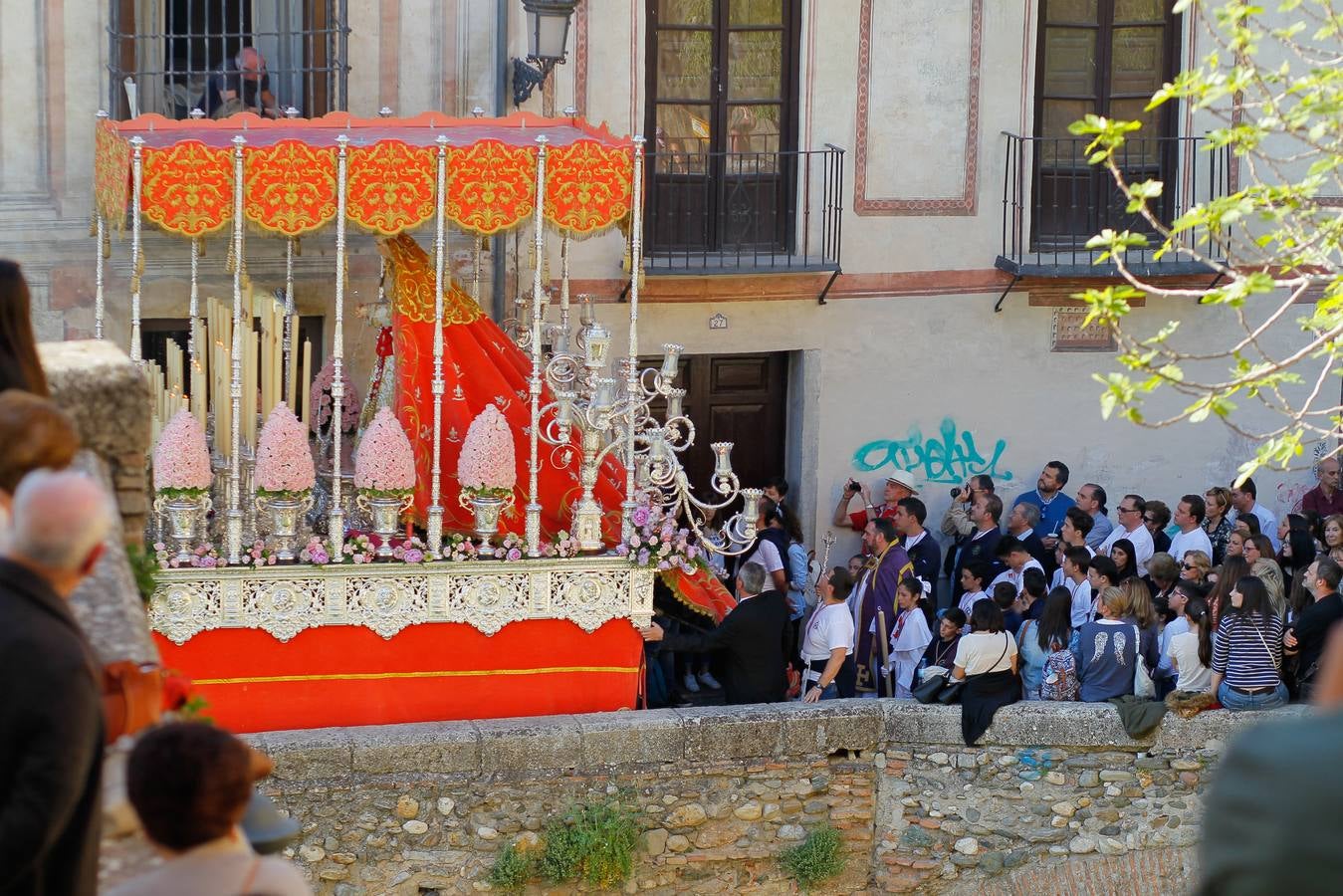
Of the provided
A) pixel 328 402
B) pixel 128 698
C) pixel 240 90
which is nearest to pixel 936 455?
pixel 328 402

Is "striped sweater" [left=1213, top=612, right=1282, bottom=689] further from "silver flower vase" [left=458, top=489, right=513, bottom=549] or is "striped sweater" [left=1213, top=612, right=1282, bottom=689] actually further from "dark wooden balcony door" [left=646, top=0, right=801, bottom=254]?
"dark wooden balcony door" [left=646, top=0, right=801, bottom=254]

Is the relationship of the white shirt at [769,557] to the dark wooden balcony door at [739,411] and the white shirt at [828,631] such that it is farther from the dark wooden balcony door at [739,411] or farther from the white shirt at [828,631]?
the dark wooden balcony door at [739,411]

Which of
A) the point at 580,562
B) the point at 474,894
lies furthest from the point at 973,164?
the point at 474,894

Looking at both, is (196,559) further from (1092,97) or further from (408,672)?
(1092,97)

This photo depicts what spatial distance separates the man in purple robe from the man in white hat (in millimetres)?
Answer: 1882

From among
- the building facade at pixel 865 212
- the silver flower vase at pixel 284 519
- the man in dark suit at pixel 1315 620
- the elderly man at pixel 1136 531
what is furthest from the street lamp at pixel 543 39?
the man in dark suit at pixel 1315 620

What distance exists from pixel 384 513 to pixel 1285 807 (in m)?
7.49

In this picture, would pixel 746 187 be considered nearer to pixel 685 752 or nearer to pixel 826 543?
pixel 826 543

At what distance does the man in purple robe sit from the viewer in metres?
11.0

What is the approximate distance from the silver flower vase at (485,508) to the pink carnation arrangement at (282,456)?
78 centimetres

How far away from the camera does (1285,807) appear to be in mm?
2484

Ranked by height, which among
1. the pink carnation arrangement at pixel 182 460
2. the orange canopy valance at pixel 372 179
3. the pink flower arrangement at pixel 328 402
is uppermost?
the orange canopy valance at pixel 372 179

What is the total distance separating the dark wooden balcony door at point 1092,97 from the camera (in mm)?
13586

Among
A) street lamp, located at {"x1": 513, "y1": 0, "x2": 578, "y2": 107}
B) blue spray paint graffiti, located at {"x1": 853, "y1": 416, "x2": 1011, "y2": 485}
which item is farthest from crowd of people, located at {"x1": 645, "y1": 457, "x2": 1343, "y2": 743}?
street lamp, located at {"x1": 513, "y1": 0, "x2": 578, "y2": 107}
